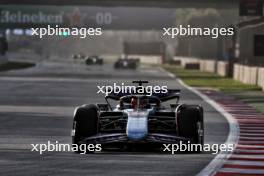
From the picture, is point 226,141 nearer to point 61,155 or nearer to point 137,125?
point 137,125

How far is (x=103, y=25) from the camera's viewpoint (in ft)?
356

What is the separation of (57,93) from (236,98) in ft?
25.6

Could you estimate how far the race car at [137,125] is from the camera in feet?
49.2

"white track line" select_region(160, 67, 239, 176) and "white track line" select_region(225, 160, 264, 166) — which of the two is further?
"white track line" select_region(225, 160, 264, 166)

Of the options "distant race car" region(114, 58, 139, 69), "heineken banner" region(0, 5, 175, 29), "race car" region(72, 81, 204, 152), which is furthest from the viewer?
"heineken banner" region(0, 5, 175, 29)

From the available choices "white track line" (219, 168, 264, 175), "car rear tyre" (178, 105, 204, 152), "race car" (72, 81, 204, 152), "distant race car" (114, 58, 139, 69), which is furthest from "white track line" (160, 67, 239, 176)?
"distant race car" (114, 58, 139, 69)

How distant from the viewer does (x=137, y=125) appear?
15.1 m

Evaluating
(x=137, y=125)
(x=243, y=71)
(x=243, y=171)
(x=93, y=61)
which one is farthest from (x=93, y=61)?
(x=243, y=171)

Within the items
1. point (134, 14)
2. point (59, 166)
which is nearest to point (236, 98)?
point (59, 166)

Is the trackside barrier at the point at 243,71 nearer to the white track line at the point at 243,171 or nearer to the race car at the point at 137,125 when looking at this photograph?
the race car at the point at 137,125

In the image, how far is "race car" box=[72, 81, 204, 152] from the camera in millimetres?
14984

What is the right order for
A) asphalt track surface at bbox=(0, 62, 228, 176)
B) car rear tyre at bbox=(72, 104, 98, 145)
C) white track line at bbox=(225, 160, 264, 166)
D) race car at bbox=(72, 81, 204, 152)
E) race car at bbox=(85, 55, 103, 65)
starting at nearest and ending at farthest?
asphalt track surface at bbox=(0, 62, 228, 176), white track line at bbox=(225, 160, 264, 166), race car at bbox=(72, 81, 204, 152), car rear tyre at bbox=(72, 104, 98, 145), race car at bbox=(85, 55, 103, 65)

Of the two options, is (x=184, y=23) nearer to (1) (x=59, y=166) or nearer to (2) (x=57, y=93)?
(2) (x=57, y=93)

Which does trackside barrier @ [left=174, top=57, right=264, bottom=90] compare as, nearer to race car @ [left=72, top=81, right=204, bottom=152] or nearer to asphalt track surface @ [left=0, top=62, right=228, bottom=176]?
asphalt track surface @ [left=0, top=62, right=228, bottom=176]
